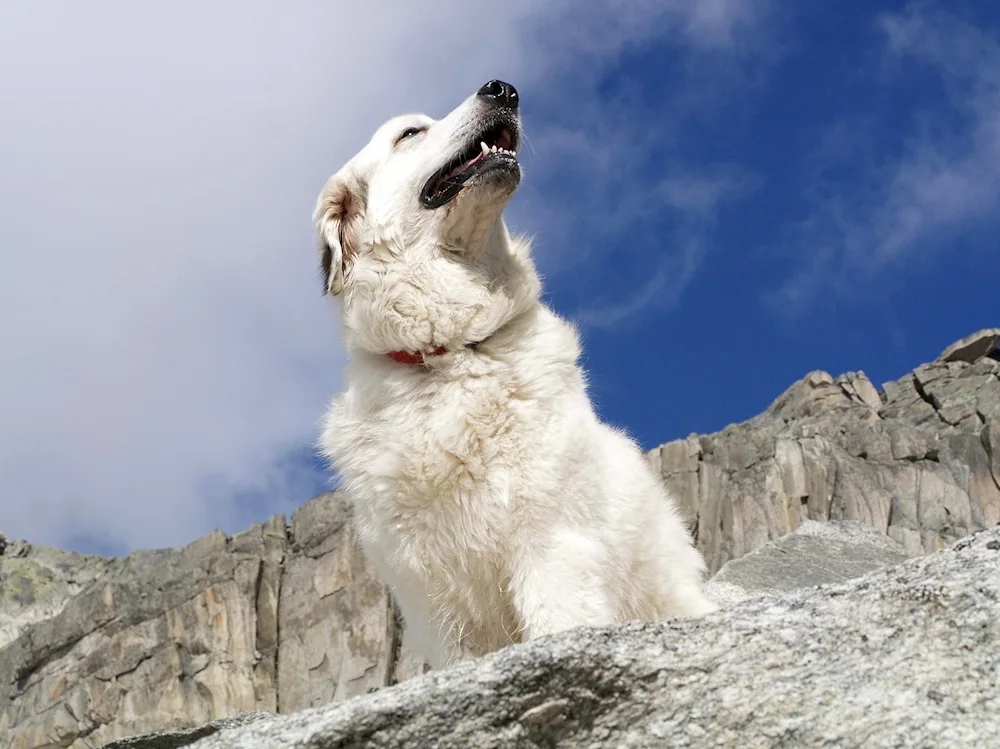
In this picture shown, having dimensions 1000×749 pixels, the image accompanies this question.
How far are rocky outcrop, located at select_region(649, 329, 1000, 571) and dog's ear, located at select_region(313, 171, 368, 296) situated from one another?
42636 mm

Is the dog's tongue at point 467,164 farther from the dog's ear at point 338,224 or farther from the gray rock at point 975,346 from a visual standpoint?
the gray rock at point 975,346

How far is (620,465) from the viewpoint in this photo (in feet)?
16.7

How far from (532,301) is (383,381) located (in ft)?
2.86

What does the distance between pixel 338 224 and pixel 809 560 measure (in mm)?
7050

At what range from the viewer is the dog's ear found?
570 cm

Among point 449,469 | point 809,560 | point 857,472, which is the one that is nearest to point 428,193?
point 449,469

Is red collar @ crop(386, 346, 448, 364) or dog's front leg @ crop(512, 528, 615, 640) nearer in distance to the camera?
dog's front leg @ crop(512, 528, 615, 640)

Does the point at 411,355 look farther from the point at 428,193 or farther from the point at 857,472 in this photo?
the point at 857,472

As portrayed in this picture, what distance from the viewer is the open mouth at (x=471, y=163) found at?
218 inches

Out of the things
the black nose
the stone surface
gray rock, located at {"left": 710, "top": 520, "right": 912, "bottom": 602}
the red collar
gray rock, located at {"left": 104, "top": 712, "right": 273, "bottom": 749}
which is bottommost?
the stone surface

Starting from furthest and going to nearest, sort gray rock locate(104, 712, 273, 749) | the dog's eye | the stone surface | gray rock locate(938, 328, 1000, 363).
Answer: gray rock locate(938, 328, 1000, 363) → the dog's eye → gray rock locate(104, 712, 273, 749) → the stone surface

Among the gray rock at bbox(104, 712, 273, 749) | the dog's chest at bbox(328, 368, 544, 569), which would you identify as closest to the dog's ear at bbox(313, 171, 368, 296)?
the dog's chest at bbox(328, 368, 544, 569)

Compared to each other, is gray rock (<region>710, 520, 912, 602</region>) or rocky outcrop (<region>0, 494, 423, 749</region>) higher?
rocky outcrop (<region>0, 494, 423, 749</region>)

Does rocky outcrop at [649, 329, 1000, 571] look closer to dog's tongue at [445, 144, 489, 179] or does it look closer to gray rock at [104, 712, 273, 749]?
dog's tongue at [445, 144, 489, 179]
